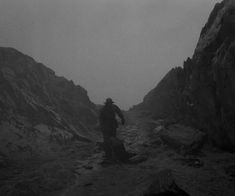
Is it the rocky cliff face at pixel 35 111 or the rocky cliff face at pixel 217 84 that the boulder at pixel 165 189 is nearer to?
the rocky cliff face at pixel 217 84

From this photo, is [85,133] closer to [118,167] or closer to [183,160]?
[118,167]

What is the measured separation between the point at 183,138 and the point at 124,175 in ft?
15.8

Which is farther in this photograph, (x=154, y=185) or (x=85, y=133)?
(x=85, y=133)

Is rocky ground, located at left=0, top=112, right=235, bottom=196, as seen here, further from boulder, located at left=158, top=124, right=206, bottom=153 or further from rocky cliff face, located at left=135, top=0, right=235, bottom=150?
rocky cliff face, located at left=135, top=0, right=235, bottom=150

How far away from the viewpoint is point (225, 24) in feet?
51.7

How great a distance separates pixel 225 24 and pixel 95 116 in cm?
2489

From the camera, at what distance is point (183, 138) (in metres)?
16.3

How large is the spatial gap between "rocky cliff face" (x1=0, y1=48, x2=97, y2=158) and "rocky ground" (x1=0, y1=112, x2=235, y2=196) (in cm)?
422

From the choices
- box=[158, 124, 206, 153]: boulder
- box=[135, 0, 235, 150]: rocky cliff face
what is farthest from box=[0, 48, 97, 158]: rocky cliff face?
box=[135, 0, 235, 150]: rocky cliff face

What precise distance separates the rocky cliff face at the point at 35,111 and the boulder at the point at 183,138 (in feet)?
29.5

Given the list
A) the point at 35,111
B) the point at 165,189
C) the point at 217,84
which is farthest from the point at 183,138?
the point at 35,111

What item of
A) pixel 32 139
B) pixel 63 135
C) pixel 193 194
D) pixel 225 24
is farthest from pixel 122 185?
pixel 63 135

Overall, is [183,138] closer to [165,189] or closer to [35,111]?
[165,189]

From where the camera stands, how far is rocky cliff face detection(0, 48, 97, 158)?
2144 cm
